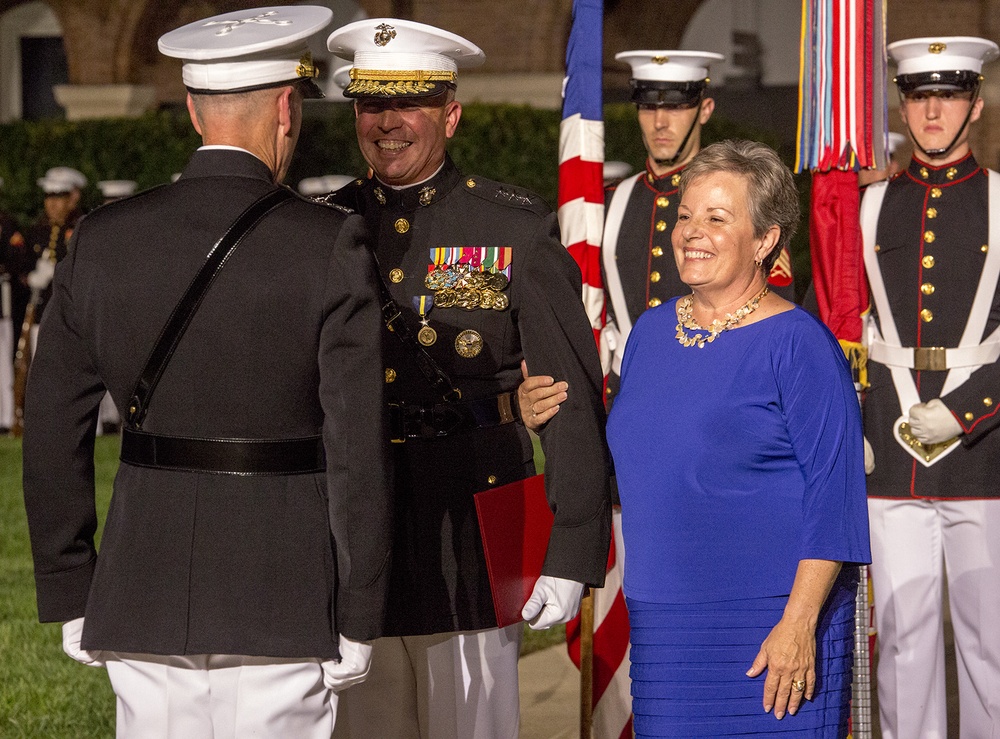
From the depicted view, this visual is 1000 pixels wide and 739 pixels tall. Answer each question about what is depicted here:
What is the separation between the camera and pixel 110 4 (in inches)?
735

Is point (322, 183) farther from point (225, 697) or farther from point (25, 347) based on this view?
point (225, 697)

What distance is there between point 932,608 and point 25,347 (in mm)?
10498

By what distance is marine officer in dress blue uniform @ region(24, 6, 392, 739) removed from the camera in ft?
9.14

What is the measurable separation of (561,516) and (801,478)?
554mm

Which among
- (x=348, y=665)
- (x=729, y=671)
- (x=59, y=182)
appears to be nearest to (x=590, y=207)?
(x=729, y=671)

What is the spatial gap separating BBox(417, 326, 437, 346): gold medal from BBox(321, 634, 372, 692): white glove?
915 mm

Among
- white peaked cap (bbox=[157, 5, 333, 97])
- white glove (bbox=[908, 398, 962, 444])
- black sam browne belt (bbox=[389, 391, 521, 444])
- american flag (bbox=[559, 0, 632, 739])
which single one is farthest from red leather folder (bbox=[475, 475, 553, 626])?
white glove (bbox=[908, 398, 962, 444])

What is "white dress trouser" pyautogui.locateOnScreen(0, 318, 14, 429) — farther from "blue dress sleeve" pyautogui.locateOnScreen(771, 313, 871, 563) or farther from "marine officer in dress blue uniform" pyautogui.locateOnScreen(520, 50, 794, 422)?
"blue dress sleeve" pyautogui.locateOnScreen(771, 313, 871, 563)

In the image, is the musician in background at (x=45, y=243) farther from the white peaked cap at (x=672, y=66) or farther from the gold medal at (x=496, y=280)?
the gold medal at (x=496, y=280)

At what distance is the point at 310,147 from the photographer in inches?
625

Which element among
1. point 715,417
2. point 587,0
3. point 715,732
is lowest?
point 715,732

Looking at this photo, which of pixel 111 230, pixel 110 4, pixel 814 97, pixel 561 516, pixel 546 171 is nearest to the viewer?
pixel 111 230

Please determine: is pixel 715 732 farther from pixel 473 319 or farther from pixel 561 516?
pixel 473 319

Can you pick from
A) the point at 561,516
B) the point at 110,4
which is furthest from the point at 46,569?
the point at 110,4
